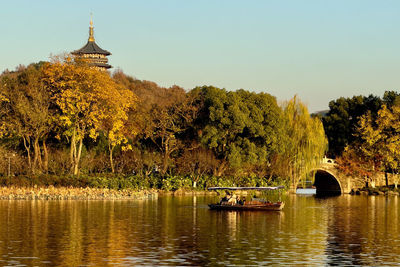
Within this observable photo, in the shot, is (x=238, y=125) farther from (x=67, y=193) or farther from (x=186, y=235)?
(x=186, y=235)

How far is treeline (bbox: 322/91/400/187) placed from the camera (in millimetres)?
86250

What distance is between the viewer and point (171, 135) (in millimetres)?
79312

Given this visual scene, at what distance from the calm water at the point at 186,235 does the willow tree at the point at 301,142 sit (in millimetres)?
25311

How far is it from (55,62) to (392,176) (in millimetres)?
46591

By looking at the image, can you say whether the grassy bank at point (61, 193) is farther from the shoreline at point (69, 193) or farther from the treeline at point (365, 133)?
the treeline at point (365, 133)

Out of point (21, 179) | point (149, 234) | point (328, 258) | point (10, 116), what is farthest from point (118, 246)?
point (10, 116)

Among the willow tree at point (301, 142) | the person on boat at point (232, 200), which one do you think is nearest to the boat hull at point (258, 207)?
the person on boat at point (232, 200)

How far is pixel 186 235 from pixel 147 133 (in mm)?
41616

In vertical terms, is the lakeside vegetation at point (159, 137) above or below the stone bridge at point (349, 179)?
above

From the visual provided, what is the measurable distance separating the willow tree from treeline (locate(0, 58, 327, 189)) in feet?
0.40

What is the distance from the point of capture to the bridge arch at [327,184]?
93.6 metres

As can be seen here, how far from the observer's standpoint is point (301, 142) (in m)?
84.0

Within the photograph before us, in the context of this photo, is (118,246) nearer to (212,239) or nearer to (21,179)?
(212,239)

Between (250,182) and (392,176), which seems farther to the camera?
(392,176)
